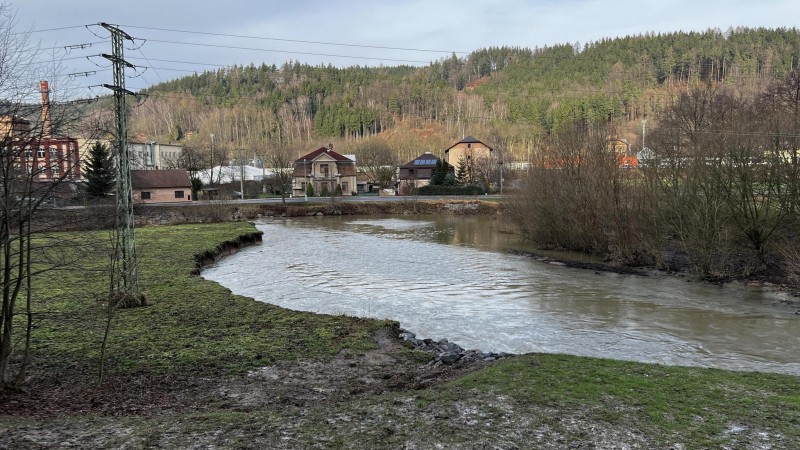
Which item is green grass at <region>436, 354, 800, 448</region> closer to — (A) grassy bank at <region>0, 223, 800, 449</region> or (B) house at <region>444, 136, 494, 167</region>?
(A) grassy bank at <region>0, 223, 800, 449</region>

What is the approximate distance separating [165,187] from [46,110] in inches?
2394

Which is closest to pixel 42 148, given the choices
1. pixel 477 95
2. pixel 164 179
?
pixel 164 179

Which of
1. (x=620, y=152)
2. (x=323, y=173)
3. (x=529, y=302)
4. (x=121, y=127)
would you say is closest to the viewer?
(x=121, y=127)

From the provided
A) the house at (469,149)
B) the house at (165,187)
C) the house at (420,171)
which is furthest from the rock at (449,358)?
the house at (469,149)

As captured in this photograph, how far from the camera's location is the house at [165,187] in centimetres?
6228

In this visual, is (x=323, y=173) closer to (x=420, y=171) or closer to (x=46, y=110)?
(x=420, y=171)

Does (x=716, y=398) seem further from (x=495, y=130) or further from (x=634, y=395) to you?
(x=495, y=130)

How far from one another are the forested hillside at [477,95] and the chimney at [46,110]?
104155 mm

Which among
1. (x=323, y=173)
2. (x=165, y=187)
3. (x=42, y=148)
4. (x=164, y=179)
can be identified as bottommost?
(x=42, y=148)

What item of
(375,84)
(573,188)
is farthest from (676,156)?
(375,84)

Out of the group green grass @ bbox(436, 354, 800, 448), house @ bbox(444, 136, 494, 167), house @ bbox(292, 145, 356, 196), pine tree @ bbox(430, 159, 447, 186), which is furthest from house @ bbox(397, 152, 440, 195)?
green grass @ bbox(436, 354, 800, 448)

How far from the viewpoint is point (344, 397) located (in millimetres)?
8352

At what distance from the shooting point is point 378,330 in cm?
1295

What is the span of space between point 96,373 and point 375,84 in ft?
579
